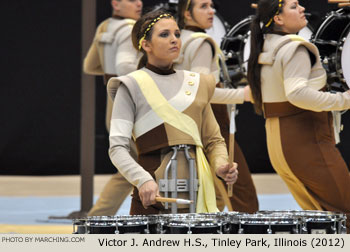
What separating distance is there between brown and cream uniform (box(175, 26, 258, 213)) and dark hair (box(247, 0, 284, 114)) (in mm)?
297

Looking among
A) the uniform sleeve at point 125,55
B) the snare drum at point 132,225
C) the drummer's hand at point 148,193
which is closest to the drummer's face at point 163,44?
the drummer's hand at point 148,193

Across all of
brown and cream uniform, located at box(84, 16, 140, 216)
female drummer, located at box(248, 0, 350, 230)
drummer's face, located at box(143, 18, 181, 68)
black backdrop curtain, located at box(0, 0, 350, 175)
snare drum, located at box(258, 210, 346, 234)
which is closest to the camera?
snare drum, located at box(258, 210, 346, 234)

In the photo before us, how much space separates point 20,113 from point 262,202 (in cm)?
300

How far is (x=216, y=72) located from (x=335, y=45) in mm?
809

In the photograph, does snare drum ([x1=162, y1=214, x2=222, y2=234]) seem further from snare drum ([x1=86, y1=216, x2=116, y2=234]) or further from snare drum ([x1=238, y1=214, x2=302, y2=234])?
snare drum ([x1=86, y1=216, x2=116, y2=234])

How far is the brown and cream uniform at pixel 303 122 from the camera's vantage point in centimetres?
454

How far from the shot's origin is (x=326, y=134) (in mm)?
4719

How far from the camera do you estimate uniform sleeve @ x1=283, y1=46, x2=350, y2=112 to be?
4465 millimetres

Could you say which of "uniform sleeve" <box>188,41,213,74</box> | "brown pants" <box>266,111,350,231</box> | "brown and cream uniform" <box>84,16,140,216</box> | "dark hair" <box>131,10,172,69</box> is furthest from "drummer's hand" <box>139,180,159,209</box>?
"brown and cream uniform" <box>84,16,140,216</box>

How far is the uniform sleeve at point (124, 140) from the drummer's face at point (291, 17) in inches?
56.7

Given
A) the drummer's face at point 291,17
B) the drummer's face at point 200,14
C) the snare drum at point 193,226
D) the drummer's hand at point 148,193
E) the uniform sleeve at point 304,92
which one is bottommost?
the snare drum at point 193,226

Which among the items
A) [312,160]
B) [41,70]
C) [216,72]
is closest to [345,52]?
[312,160]

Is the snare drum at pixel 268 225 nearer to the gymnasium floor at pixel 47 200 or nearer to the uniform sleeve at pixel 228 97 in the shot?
the uniform sleeve at pixel 228 97

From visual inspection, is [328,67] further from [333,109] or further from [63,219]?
[63,219]
